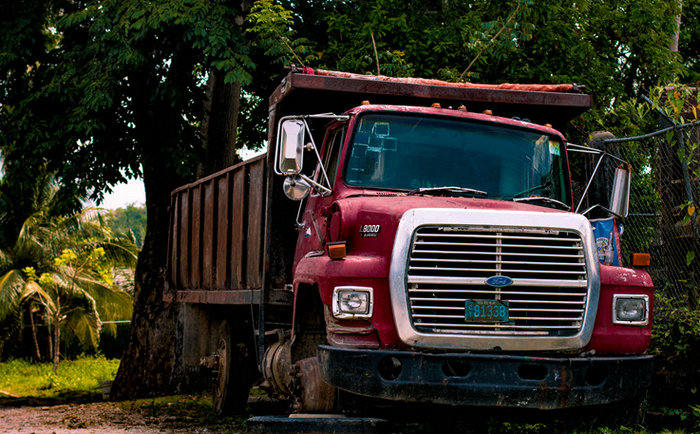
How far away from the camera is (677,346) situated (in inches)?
316

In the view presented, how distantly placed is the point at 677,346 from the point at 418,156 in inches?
125

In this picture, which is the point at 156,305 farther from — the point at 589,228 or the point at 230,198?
the point at 589,228

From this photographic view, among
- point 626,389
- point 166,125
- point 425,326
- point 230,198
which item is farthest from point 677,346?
point 166,125

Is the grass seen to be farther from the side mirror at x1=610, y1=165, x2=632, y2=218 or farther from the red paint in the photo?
the side mirror at x1=610, y1=165, x2=632, y2=218

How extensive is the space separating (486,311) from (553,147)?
2.20 metres

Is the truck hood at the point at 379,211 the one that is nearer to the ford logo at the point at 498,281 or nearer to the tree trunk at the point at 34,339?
the ford logo at the point at 498,281

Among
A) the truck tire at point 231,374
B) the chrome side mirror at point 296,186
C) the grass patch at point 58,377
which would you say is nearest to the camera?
the chrome side mirror at point 296,186

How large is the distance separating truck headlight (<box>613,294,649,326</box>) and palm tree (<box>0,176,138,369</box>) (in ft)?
90.6

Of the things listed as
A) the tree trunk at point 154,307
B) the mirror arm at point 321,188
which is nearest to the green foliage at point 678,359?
the mirror arm at point 321,188

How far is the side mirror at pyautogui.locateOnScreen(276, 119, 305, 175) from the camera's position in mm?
6449

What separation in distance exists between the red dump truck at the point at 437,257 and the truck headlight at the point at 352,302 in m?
0.01

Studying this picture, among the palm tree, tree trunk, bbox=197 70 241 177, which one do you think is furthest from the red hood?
the palm tree

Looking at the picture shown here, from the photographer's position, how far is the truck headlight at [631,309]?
599 centimetres

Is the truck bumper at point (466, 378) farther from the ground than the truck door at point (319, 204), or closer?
closer
